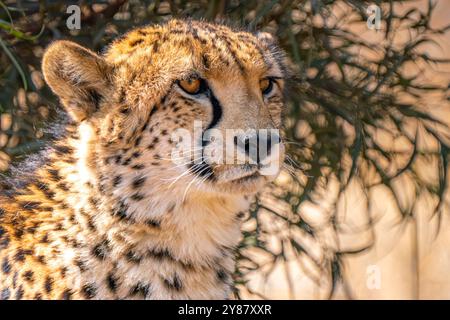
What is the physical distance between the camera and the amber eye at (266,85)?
2.46 meters

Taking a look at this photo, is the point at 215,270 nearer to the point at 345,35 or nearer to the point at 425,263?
the point at 345,35

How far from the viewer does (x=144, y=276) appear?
91.4 inches

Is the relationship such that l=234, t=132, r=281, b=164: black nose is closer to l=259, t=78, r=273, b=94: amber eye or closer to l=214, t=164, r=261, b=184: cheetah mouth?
l=214, t=164, r=261, b=184: cheetah mouth

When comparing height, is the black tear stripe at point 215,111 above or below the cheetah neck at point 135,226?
above

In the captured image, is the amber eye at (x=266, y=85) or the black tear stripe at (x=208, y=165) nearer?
the black tear stripe at (x=208, y=165)

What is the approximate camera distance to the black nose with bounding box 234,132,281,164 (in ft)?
7.28

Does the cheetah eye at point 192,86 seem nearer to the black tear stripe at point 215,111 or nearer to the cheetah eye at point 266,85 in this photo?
the black tear stripe at point 215,111

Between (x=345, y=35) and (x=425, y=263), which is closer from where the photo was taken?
(x=345, y=35)

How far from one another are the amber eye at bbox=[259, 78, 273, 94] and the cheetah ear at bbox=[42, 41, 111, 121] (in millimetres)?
370

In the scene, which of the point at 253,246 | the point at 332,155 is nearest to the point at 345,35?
the point at 332,155

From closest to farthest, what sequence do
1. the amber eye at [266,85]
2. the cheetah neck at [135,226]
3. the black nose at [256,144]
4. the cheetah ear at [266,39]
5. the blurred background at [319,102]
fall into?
1. the black nose at [256,144]
2. the cheetah neck at [135,226]
3. the amber eye at [266,85]
4. the cheetah ear at [266,39]
5. the blurred background at [319,102]

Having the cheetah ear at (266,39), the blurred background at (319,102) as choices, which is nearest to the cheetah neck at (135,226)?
the cheetah ear at (266,39)

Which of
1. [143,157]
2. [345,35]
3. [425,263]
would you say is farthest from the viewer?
[425,263]
